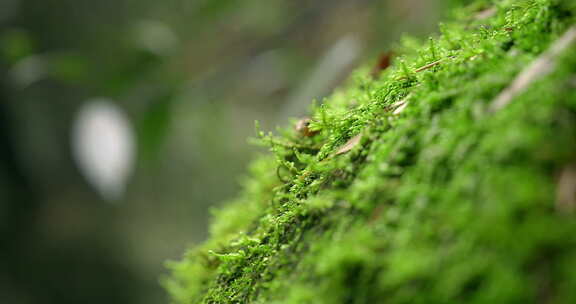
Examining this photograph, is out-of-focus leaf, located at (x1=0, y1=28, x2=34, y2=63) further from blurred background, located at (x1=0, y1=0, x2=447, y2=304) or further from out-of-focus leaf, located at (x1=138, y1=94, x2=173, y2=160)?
out-of-focus leaf, located at (x1=138, y1=94, x2=173, y2=160)

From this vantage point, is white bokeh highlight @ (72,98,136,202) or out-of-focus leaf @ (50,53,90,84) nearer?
white bokeh highlight @ (72,98,136,202)

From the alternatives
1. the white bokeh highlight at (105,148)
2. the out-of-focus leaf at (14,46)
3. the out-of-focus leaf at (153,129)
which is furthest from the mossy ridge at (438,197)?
the out-of-focus leaf at (14,46)

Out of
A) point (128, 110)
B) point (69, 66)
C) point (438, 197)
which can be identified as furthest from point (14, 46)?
point (438, 197)

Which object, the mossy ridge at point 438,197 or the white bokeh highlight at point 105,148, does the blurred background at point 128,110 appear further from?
the mossy ridge at point 438,197

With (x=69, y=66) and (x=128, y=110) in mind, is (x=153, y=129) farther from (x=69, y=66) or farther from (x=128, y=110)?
(x=128, y=110)

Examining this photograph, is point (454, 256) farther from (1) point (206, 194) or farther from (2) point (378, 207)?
(1) point (206, 194)

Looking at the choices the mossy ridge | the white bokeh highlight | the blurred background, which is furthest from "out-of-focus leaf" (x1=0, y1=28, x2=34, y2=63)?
the mossy ridge
